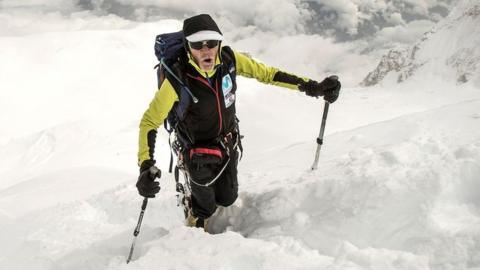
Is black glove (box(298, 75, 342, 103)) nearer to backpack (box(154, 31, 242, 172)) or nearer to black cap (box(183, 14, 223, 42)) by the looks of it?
backpack (box(154, 31, 242, 172))

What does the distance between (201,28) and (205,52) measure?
265 mm

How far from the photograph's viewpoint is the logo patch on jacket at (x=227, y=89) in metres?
5.00

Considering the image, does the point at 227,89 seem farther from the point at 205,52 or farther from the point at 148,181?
the point at 148,181

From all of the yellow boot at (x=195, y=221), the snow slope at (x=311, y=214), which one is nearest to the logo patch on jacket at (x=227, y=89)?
the snow slope at (x=311, y=214)

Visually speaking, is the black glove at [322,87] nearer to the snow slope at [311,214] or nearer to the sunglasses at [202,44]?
the snow slope at [311,214]

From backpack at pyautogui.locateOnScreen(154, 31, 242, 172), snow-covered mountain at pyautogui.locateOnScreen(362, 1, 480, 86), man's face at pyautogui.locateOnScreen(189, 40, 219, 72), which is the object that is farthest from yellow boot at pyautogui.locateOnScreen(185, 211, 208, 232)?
snow-covered mountain at pyautogui.locateOnScreen(362, 1, 480, 86)

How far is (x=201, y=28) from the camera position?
4.60 meters

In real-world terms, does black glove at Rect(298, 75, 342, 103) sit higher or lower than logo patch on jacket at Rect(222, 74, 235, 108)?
lower

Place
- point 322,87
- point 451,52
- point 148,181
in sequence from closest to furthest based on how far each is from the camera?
point 148,181, point 322,87, point 451,52

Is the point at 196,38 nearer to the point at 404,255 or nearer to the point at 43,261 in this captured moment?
the point at 404,255

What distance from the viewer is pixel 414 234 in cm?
431

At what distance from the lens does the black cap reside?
4555 mm

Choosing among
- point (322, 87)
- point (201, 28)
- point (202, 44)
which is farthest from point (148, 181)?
point (322, 87)

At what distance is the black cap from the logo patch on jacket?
55 centimetres
